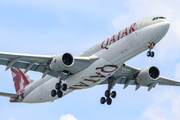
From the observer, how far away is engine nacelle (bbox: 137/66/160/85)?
37.0 m

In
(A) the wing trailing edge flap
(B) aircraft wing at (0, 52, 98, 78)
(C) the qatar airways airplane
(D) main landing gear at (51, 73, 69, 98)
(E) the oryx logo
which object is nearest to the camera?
(C) the qatar airways airplane

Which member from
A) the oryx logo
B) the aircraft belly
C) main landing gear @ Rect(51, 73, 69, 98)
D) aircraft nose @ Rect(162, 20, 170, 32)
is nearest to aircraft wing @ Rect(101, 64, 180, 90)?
the aircraft belly

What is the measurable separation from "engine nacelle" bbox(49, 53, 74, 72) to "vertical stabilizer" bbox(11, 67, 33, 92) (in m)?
11.1

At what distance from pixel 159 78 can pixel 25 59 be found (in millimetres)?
16131

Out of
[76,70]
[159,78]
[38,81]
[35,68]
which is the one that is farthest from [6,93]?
[159,78]

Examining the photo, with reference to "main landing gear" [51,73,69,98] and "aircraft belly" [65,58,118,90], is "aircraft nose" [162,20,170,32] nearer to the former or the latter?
"aircraft belly" [65,58,118,90]

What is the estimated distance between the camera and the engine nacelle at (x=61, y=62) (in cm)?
3136

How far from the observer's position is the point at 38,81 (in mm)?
38688

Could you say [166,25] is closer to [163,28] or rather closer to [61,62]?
[163,28]

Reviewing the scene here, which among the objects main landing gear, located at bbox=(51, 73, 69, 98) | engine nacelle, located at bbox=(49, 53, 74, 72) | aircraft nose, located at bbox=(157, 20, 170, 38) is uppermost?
aircraft nose, located at bbox=(157, 20, 170, 38)

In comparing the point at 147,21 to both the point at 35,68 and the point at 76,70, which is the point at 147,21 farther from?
the point at 35,68

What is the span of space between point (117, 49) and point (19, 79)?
1720 centimetres

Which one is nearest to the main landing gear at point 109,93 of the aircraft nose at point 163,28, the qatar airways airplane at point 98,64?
the qatar airways airplane at point 98,64

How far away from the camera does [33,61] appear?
108ft
